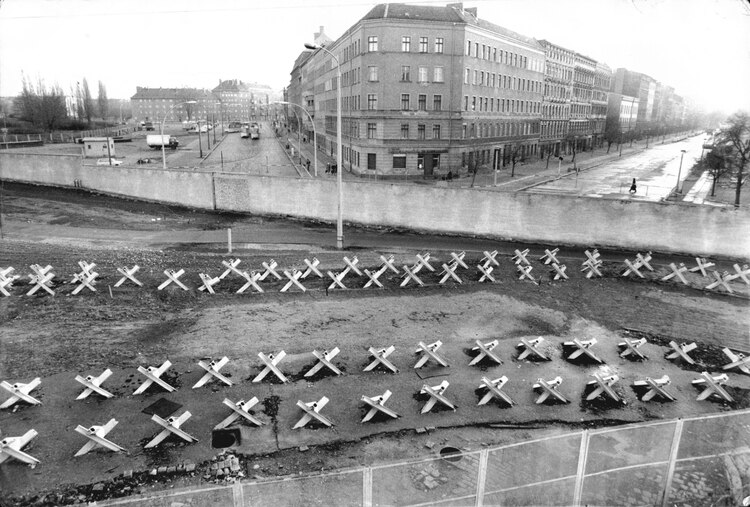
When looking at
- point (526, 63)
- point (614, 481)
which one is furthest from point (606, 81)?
point (614, 481)

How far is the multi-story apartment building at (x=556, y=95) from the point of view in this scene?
72812 mm

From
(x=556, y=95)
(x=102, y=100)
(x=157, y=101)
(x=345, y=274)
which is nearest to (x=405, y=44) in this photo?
(x=556, y=95)

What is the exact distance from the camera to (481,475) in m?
6.74

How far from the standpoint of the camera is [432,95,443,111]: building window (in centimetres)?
5050

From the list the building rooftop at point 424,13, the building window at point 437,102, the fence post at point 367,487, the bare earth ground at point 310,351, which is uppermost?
the building rooftop at point 424,13

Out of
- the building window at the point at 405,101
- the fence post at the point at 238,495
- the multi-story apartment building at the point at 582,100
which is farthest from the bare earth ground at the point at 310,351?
the multi-story apartment building at the point at 582,100

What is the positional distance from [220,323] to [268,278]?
3908 millimetres

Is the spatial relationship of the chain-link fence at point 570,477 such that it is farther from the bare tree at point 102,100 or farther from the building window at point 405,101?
the bare tree at point 102,100

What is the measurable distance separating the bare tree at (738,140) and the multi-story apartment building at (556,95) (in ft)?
115

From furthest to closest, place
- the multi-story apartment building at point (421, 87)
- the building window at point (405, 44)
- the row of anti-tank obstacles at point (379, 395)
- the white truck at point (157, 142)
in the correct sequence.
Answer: the white truck at point (157, 142)
the multi-story apartment building at point (421, 87)
the building window at point (405, 44)
the row of anti-tank obstacles at point (379, 395)

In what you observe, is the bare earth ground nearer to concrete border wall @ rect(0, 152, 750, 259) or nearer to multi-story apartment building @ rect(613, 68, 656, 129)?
concrete border wall @ rect(0, 152, 750, 259)

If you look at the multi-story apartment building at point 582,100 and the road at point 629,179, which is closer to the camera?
the road at point 629,179

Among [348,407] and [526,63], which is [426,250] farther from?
[526,63]

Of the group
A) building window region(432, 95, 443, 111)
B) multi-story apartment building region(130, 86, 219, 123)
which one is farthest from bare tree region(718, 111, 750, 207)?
multi-story apartment building region(130, 86, 219, 123)
